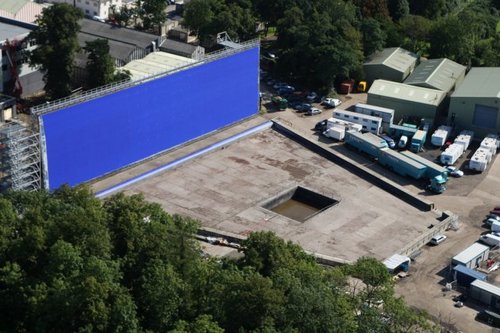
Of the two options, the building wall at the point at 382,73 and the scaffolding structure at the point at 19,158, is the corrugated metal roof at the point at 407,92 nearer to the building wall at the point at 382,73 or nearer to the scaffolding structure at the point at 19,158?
the building wall at the point at 382,73

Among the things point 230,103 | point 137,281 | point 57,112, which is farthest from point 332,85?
point 137,281

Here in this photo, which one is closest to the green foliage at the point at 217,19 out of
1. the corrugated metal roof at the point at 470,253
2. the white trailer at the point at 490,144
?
the white trailer at the point at 490,144

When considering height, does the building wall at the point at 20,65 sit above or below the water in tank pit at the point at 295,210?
above

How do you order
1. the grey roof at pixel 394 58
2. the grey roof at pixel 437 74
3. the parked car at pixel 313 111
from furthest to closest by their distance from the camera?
the grey roof at pixel 394 58 < the grey roof at pixel 437 74 < the parked car at pixel 313 111

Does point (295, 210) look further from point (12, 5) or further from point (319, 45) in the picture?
point (12, 5)

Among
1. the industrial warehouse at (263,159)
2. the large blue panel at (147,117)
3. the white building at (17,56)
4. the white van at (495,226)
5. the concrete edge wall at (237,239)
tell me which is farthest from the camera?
the white building at (17,56)

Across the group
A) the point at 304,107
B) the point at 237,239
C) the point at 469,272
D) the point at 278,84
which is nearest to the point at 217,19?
the point at 278,84
